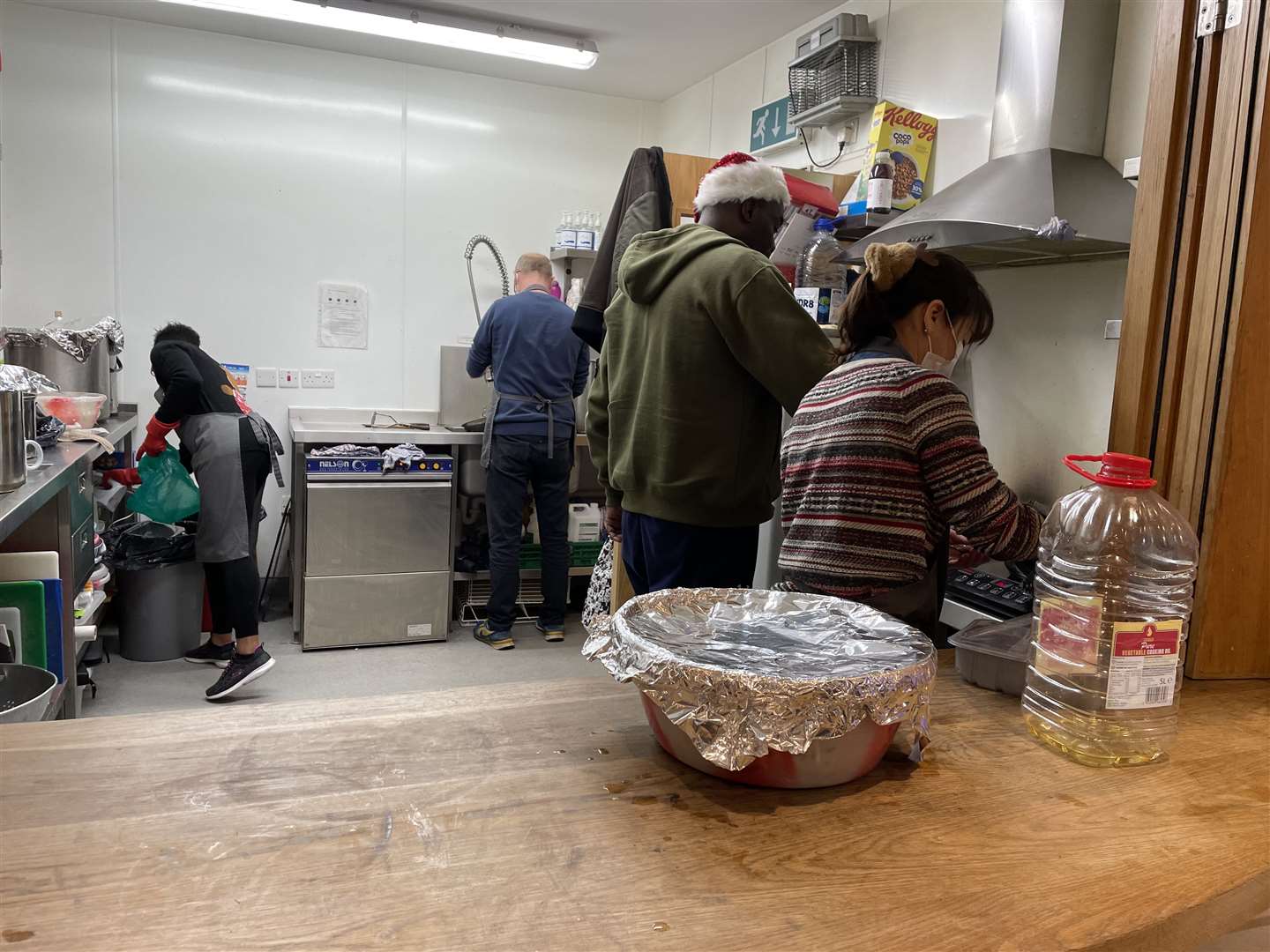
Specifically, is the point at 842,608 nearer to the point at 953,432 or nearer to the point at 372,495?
the point at 953,432

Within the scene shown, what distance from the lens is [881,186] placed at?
275 centimetres

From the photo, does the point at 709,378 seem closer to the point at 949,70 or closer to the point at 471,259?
the point at 949,70

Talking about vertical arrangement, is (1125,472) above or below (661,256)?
below

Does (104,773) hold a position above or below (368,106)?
below

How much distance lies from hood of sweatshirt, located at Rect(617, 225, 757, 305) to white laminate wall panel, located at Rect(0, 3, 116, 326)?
10.4ft

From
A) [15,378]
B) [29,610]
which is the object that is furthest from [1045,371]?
[15,378]

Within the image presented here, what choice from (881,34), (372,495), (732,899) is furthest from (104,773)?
(881,34)

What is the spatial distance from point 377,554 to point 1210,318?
3.20 metres

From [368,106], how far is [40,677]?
3.75 metres

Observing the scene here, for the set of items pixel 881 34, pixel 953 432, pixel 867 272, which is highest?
pixel 881 34

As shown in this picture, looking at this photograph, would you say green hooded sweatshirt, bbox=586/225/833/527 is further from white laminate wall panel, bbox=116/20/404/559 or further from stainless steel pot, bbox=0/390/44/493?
white laminate wall panel, bbox=116/20/404/559

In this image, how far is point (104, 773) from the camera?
32.0 inches

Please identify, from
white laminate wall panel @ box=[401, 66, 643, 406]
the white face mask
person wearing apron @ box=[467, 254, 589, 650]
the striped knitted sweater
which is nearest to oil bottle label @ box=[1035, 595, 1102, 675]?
the striped knitted sweater

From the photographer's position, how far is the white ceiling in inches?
139
